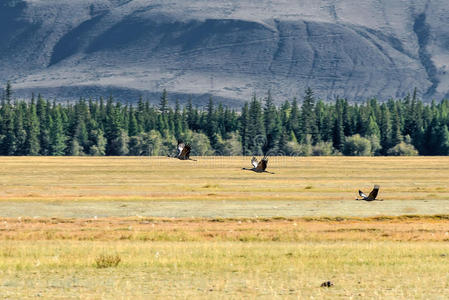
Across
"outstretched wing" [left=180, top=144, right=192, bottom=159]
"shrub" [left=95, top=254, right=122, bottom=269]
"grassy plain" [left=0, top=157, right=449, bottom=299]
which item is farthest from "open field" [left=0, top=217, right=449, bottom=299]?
"outstretched wing" [left=180, top=144, right=192, bottom=159]

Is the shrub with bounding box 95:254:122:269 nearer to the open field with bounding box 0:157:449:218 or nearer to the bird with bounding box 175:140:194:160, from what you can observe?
the bird with bounding box 175:140:194:160

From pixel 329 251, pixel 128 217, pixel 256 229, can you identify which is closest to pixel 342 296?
pixel 329 251

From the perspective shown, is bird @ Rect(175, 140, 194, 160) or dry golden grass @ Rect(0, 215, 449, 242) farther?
dry golden grass @ Rect(0, 215, 449, 242)

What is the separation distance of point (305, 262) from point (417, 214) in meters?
27.8

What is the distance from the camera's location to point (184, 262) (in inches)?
1305

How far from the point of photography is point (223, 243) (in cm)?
4172

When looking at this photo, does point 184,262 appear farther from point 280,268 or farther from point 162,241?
point 162,241

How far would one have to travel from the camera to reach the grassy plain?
89.0ft

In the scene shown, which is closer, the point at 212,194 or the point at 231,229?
the point at 231,229

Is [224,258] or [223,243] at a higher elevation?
[224,258]

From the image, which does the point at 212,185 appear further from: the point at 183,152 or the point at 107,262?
the point at 107,262

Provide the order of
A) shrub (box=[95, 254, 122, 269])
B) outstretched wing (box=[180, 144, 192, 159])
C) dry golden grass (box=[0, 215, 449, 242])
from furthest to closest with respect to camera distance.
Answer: dry golden grass (box=[0, 215, 449, 242])
outstretched wing (box=[180, 144, 192, 159])
shrub (box=[95, 254, 122, 269])

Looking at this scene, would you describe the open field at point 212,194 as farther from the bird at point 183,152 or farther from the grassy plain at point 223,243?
the bird at point 183,152

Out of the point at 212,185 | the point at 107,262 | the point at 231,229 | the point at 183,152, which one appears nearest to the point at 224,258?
the point at 107,262
